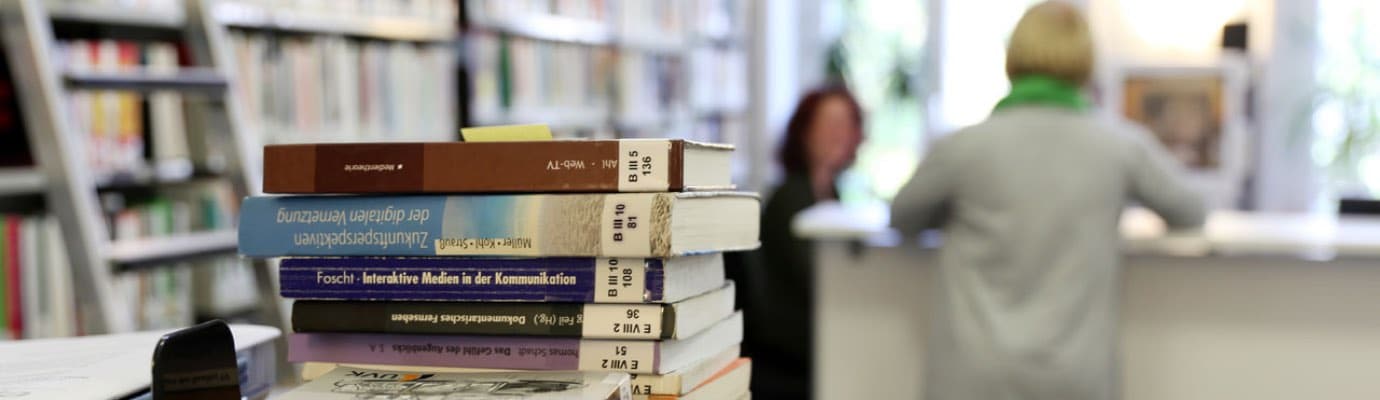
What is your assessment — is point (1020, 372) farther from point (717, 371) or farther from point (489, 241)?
point (489, 241)

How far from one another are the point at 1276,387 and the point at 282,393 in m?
2.58

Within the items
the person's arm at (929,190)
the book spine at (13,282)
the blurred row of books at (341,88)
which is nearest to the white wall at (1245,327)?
the person's arm at (929,190)

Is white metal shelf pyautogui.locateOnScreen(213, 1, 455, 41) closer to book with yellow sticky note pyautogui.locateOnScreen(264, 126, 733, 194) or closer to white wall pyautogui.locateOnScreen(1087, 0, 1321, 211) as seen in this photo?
book with yellow sticky note pyautogui.locateOnScreen(264, 126, 733, 194)

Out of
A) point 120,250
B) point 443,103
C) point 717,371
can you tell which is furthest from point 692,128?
point 717,371

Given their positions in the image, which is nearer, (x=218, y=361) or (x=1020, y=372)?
(x=218, y=361)

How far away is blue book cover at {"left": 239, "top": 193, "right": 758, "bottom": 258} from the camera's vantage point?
85cm

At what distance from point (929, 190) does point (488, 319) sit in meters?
1.71

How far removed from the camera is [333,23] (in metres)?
3.63

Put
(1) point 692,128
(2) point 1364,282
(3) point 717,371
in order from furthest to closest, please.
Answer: (1) point 692,128 → (2) point 1364,282 → (3) point 717,371

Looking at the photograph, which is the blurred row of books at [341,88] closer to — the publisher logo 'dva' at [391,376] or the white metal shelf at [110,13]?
the white metal shelf at [110,13]

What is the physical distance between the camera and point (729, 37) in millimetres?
6344

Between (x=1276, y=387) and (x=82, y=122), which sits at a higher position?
(x=82, y=122)

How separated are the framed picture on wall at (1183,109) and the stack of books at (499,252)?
548 centimetres

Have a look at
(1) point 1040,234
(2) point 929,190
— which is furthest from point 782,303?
(1) point 1040,234
